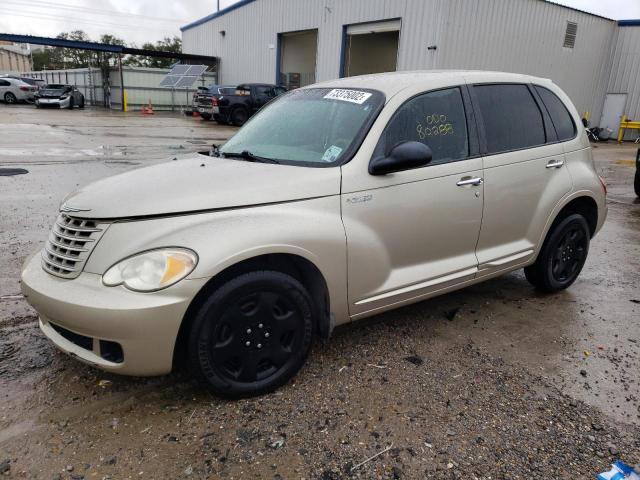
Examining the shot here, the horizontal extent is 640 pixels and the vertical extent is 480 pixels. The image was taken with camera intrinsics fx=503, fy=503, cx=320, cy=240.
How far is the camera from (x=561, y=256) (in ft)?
14.5

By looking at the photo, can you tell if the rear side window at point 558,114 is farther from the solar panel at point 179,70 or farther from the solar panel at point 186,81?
the solar panel at point 179,70

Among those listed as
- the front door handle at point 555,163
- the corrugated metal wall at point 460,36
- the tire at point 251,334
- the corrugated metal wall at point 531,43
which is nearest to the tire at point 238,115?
the corrugated metal wall at point 460,36

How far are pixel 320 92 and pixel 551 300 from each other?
106 inches

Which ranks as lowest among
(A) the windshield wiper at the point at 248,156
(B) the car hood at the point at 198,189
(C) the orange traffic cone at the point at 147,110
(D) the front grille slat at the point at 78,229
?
(C) the orange traffic cone at the point at 147,110

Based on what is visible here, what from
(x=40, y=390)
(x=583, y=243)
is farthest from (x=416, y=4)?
(x=40, y=390)

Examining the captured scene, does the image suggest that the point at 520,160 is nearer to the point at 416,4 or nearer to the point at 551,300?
the point at 551,300

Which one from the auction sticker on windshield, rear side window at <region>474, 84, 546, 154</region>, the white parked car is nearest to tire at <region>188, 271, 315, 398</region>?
the auction sticker on windshield

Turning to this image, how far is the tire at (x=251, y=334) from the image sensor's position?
2.54m

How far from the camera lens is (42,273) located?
108 inches

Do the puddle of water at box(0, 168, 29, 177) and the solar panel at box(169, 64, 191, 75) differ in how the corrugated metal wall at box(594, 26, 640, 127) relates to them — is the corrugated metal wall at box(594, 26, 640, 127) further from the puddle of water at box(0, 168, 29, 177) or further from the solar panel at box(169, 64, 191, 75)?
the puddle of water at box(0, 168, 29, 177)

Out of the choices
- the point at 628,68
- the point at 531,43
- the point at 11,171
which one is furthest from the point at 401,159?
the point at 628,68

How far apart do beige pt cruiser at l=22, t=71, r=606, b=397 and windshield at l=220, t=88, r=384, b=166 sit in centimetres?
2

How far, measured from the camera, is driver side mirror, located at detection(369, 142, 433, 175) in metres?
2.97

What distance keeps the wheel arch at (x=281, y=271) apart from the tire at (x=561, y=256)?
2290 millimetres
